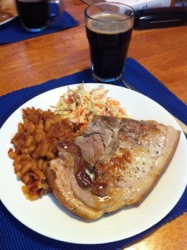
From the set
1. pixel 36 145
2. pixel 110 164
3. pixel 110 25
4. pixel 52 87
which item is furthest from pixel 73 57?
pixel 110 164

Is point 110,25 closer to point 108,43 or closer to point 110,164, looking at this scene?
point 108,43

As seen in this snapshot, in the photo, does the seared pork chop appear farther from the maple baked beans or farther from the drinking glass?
the drinking glass

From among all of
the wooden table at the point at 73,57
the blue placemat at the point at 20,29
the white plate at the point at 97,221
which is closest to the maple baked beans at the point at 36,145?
the white plate at the point at 97,221

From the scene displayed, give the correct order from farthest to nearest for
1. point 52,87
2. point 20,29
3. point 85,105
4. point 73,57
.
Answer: point 20,29 → point 73,57 → point 52,87 → point 85,105

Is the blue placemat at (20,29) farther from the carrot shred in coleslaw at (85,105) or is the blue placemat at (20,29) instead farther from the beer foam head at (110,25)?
the carrot shred in coleslaw at (85,105)

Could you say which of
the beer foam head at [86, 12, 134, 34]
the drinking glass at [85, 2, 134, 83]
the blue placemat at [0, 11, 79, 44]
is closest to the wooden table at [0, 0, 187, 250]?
the blue placemat at [0, 11, 79, 44]

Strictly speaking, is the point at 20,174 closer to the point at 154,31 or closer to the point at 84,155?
the point at 84,155

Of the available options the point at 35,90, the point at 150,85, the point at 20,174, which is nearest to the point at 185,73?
the point at 150,85

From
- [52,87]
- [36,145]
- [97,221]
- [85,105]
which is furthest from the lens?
[52,87]
